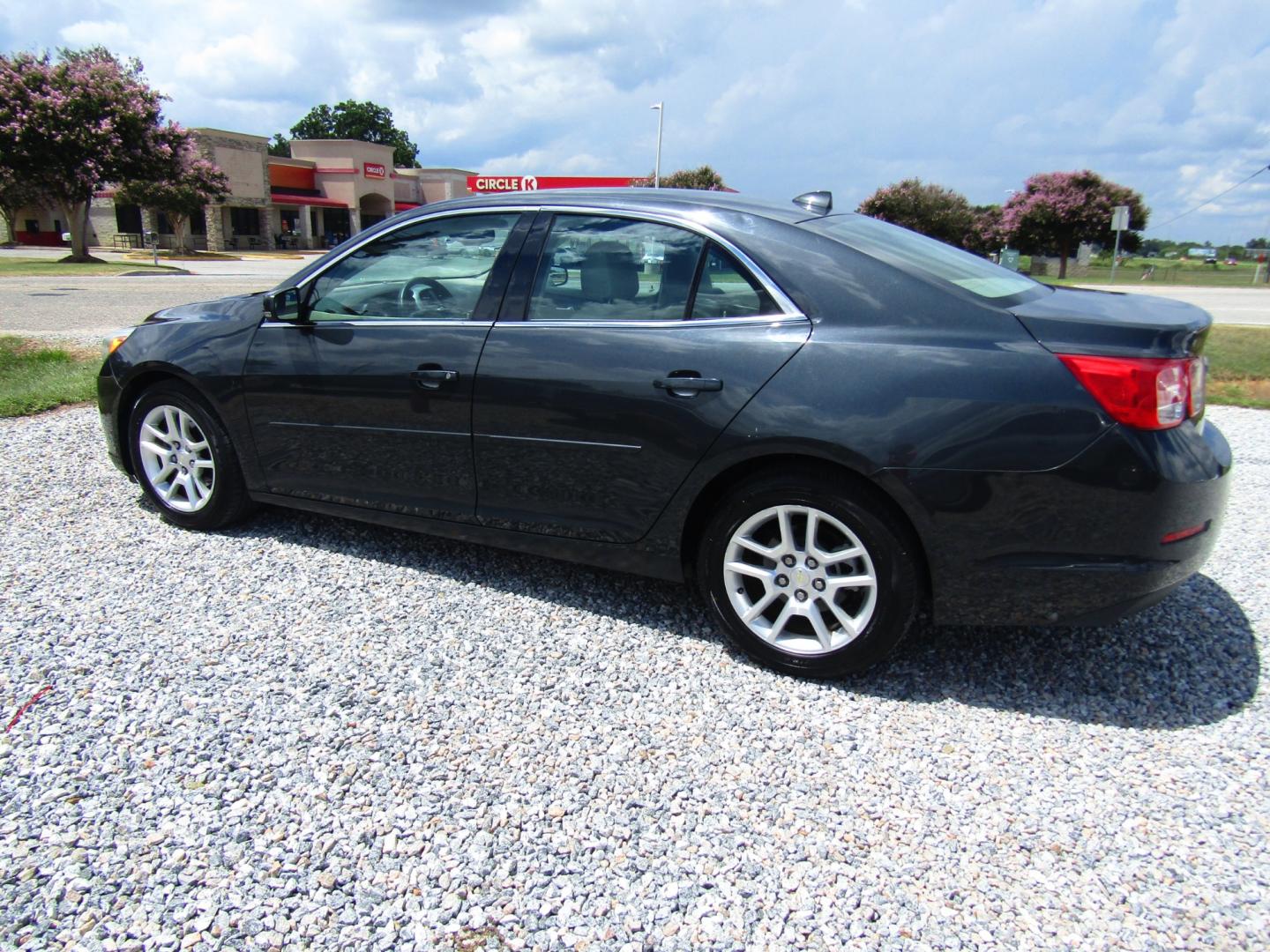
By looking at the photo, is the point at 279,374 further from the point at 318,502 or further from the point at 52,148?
the point at 52,148

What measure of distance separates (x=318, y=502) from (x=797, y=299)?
7.98 feet

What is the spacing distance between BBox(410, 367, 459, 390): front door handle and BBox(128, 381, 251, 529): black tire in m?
1.28

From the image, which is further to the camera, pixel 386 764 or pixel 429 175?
pixel 429 175

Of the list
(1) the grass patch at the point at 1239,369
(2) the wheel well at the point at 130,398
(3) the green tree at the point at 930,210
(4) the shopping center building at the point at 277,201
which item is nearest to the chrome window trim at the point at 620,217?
(2) the wheel well at the point at 130,398

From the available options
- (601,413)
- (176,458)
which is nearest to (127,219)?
(176,458)

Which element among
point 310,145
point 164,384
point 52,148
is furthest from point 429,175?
point 164,384

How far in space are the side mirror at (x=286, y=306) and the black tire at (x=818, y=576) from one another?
2190 millimetres

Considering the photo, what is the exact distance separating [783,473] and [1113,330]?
43.6 inches

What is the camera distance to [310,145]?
59031 millimetres

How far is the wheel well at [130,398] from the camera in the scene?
4.46m

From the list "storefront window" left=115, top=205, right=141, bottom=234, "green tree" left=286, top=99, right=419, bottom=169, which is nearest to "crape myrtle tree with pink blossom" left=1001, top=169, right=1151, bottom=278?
"storefront window" left=115, top=205, right=141, bottom=234

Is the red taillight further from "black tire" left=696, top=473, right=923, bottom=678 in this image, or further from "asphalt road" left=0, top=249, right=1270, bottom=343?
"asphalt road" left=0, top=249, right=1270, bottom=343

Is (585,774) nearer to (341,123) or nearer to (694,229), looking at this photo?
(694,229)

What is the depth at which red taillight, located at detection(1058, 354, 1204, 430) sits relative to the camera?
8.61 feet
